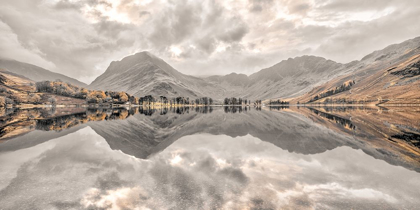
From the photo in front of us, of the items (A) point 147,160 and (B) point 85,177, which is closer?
(B) point 85,177

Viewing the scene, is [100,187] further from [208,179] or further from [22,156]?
[22,156]

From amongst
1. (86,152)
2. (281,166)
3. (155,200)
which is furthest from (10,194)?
(281,166)

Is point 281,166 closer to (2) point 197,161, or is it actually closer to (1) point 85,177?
(2) point 197,161

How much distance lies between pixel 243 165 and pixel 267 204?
6.77 m

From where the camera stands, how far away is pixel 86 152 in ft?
71.4

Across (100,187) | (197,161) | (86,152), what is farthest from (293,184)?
(86,152)

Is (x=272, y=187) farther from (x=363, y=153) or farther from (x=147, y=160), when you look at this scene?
(x=363, y=153)

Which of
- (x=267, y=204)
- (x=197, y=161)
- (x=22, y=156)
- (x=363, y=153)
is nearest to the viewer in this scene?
(x=267, y=204)

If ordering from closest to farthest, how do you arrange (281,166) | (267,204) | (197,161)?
(267,204)
(281,166)
(197,161)

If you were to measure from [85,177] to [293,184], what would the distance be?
46.0 feet

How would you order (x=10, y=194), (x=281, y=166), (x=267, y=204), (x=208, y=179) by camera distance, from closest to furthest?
(x=267, y=204), (x=10, y=194), (x=208, y=179), (x=281, y=166)

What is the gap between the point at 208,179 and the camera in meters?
13.5

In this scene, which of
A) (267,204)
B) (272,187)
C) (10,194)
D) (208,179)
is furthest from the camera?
(208,179)

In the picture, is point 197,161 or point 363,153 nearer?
point 197,161
